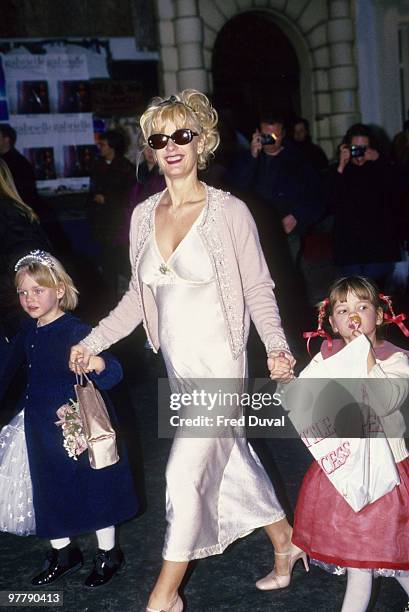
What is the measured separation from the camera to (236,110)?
45.2 feet

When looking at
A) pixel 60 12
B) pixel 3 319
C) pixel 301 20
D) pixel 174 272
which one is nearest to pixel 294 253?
pixel 3 319

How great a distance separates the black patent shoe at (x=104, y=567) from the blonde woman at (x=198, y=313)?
48 cm

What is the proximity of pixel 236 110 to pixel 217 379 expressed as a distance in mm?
11087

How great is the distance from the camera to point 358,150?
22.7ft

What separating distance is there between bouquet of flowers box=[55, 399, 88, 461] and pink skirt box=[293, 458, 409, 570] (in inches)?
43.8

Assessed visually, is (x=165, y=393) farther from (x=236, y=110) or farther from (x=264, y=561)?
(x=236, y=110)

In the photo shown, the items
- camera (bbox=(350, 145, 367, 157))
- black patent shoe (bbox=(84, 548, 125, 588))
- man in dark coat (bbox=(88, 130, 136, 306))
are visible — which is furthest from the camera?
man in dark coat (bbox=(88, 130, 136, 306))

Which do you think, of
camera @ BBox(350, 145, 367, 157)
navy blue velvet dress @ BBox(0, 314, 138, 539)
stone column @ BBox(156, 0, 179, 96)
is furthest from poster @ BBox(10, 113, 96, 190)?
navy blue velvet dress @ BBox(0, 314, 138, 539)

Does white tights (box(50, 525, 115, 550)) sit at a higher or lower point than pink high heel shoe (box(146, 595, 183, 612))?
higher

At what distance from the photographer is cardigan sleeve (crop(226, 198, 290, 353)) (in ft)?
11.0

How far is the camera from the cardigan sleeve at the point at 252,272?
3365mm

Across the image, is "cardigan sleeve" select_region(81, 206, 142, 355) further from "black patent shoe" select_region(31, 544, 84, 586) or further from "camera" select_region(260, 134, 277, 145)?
"camera" select_region(260, 134, 277, 145)

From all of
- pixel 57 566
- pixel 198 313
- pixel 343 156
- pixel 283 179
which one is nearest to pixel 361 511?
pixel 198 313

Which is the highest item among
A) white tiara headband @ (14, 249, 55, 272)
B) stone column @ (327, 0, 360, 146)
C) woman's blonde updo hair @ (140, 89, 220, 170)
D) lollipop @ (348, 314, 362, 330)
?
stone column @ (327, 0, 360, 146)
